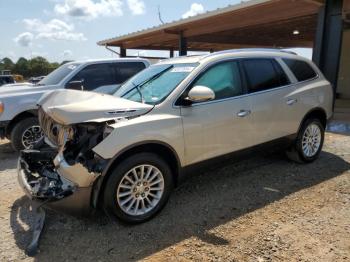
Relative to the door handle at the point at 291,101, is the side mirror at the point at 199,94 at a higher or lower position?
higher

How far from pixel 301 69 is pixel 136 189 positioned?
3.40 metres

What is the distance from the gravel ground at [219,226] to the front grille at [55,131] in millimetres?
Answer: 881

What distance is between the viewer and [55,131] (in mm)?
4094

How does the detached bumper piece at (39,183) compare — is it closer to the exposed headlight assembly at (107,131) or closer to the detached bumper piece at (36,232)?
the detached bumper piece at (36,232)

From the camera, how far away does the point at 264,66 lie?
483 cm

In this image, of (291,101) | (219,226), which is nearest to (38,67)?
(291,101)

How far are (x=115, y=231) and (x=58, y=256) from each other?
24.6 inches

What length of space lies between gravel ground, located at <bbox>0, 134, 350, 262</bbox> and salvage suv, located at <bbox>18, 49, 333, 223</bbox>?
0.35 meters

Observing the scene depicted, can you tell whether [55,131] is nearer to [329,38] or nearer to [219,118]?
[219,118]

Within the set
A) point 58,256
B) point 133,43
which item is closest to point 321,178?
point 58,256

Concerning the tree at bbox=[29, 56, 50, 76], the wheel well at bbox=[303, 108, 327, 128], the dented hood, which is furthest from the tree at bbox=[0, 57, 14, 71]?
the wheel well at bbox=[303, 108, 327, 128]

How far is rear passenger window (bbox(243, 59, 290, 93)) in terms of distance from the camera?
4.59 meters

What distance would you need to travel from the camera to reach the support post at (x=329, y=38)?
850 centimetres

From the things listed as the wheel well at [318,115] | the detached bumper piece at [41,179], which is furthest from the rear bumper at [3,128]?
the wheel well at [318,115]
